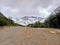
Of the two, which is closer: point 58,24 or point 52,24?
point 58,24

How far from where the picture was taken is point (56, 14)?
2095cm

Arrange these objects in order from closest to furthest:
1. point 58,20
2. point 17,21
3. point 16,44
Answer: point 16,44 → point 58,20 → point 17,21

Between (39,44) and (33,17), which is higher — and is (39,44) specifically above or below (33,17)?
below

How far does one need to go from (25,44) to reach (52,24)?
16690 millimetres

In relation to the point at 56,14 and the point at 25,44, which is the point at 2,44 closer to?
the point at 25,44

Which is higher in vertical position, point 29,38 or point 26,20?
point 26,20

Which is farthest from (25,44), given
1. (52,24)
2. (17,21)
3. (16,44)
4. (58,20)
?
(17,21)

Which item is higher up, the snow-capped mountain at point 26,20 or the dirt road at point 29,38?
the snow-capped mountain at point 26,20

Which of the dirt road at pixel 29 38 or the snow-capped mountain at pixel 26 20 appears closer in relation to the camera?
the dirt road at pixel 29 38

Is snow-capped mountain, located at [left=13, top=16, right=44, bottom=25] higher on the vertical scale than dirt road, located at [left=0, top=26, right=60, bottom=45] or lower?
higher

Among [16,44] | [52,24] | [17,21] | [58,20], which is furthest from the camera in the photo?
[17,21]

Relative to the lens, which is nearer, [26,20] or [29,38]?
[29,38]

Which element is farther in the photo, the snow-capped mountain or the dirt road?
the snow-capped mountain

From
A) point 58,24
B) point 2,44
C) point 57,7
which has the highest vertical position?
point 57,7
